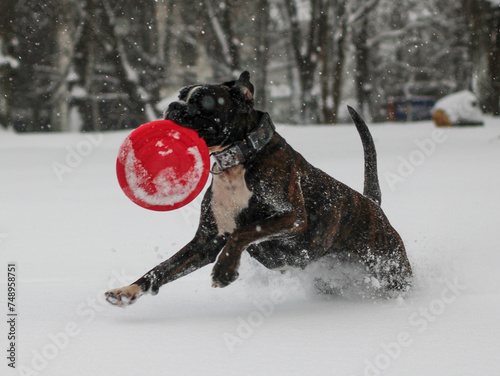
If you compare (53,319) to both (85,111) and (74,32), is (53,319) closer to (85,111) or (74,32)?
(74,32)

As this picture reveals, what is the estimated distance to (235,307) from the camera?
11.1ft

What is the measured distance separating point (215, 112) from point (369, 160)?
1287 mm

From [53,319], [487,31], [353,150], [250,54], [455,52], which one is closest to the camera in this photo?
[53,319]

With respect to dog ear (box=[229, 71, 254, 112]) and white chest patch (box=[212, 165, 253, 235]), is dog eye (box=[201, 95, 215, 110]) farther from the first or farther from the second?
white chest patch (box=[212, 165, 253, 235])

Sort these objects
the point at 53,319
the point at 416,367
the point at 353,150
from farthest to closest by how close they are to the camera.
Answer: the point at 353,150 < the point at 53,319 < the point at 416,367

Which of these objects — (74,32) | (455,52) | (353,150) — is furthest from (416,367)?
(455,52)

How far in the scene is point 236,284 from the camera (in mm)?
3879

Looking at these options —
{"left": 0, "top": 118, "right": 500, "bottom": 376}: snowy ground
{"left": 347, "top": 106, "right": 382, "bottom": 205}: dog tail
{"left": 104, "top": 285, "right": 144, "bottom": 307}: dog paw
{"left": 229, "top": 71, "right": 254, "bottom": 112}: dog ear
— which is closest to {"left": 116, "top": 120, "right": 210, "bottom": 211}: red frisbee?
{"left": 229, "top": 71, "right": 254, "bottom": 112}: dog ear

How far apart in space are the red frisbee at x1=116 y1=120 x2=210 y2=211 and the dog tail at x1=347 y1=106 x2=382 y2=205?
1.24 meters

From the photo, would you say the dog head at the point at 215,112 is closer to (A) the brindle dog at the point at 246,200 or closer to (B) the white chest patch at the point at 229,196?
(A) the brindle dog at the point at 246,200

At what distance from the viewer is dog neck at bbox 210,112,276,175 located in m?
3.11

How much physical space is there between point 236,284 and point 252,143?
43.5 inches

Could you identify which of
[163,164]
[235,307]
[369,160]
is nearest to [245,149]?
[163,164]

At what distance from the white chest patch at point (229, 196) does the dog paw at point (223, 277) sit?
1.16 feet
